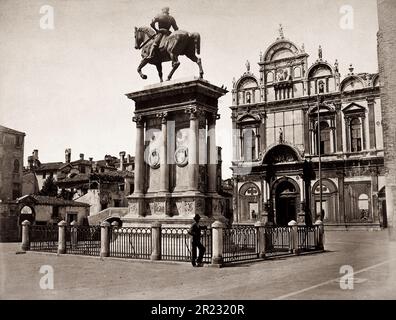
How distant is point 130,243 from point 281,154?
29670 millimetres

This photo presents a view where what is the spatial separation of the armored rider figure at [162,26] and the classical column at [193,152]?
2.98 metres

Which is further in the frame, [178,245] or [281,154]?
[281,154]

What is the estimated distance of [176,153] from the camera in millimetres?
17406

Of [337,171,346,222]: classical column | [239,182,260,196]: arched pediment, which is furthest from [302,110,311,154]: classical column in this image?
[239,182,260,196]: arched pediment

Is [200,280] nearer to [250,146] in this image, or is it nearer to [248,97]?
[250,146]

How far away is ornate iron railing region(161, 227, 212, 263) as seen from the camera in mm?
14492

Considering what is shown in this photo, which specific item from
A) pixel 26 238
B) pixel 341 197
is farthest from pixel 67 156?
pixel 26 238

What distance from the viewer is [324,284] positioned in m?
10.1

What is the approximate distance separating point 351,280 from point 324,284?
0.73 m

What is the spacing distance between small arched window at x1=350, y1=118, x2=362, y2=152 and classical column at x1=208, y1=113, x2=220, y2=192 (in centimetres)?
2619

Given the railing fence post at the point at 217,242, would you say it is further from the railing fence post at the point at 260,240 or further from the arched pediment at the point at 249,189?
the arched pediment at the point at 249,189

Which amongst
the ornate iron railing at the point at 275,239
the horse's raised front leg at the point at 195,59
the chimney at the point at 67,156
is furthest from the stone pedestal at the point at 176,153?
the chimney at the point at 67,156

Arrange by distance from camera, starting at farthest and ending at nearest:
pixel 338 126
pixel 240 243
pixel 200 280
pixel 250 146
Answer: pixel 250 146, pixel 338 126, pixel 240 243, pixel 200 280
